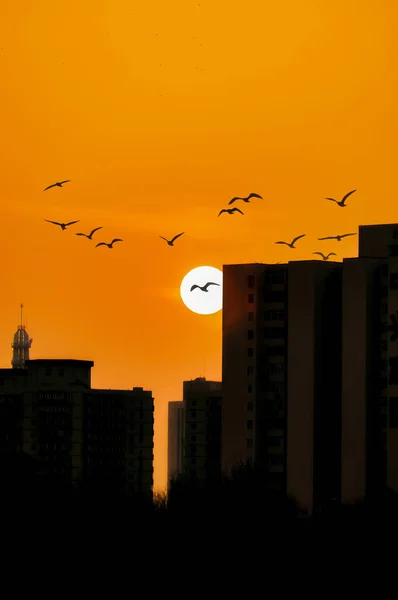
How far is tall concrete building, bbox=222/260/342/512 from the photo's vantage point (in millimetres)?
171875

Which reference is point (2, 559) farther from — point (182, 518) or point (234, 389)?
point (234, 389)

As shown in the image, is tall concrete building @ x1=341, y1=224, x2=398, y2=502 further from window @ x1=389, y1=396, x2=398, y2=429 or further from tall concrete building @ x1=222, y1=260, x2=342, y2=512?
tall concrete building @ x1=222, y1=260, x2=342, y2=512

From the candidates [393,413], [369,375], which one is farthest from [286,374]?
[393,413]

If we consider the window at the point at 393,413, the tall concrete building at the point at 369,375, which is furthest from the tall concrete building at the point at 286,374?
the window at the point at 393,413

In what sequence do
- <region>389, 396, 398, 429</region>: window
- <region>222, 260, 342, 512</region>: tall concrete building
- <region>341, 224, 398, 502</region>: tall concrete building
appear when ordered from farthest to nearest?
<region>222, 260, 342, 512</region>: tall concrete building < <region>389, 396, 398, 429</region>: window < <region>341, 224, 398, 502</region>: tall concrete building

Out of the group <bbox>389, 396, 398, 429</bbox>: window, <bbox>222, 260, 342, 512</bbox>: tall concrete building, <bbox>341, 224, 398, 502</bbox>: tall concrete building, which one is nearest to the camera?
<bbox>341, 224, 398, 502</bbox>: tall concrete building

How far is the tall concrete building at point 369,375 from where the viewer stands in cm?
16875

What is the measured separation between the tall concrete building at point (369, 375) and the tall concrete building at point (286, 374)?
2.98 metres

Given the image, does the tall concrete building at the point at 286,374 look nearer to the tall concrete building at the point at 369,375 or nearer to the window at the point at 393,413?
the tall concrete building at the point at 369,375

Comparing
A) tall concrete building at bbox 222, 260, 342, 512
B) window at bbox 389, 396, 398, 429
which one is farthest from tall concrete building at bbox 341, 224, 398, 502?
tall concrete building at bbox 222, 260, 342, 512

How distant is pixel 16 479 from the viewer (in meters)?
163

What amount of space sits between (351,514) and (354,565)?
2280 centimetres

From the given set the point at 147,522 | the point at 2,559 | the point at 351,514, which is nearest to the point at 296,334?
the point at 351,514

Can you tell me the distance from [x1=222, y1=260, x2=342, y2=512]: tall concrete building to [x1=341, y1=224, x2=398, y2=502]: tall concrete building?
2983 millimetres
